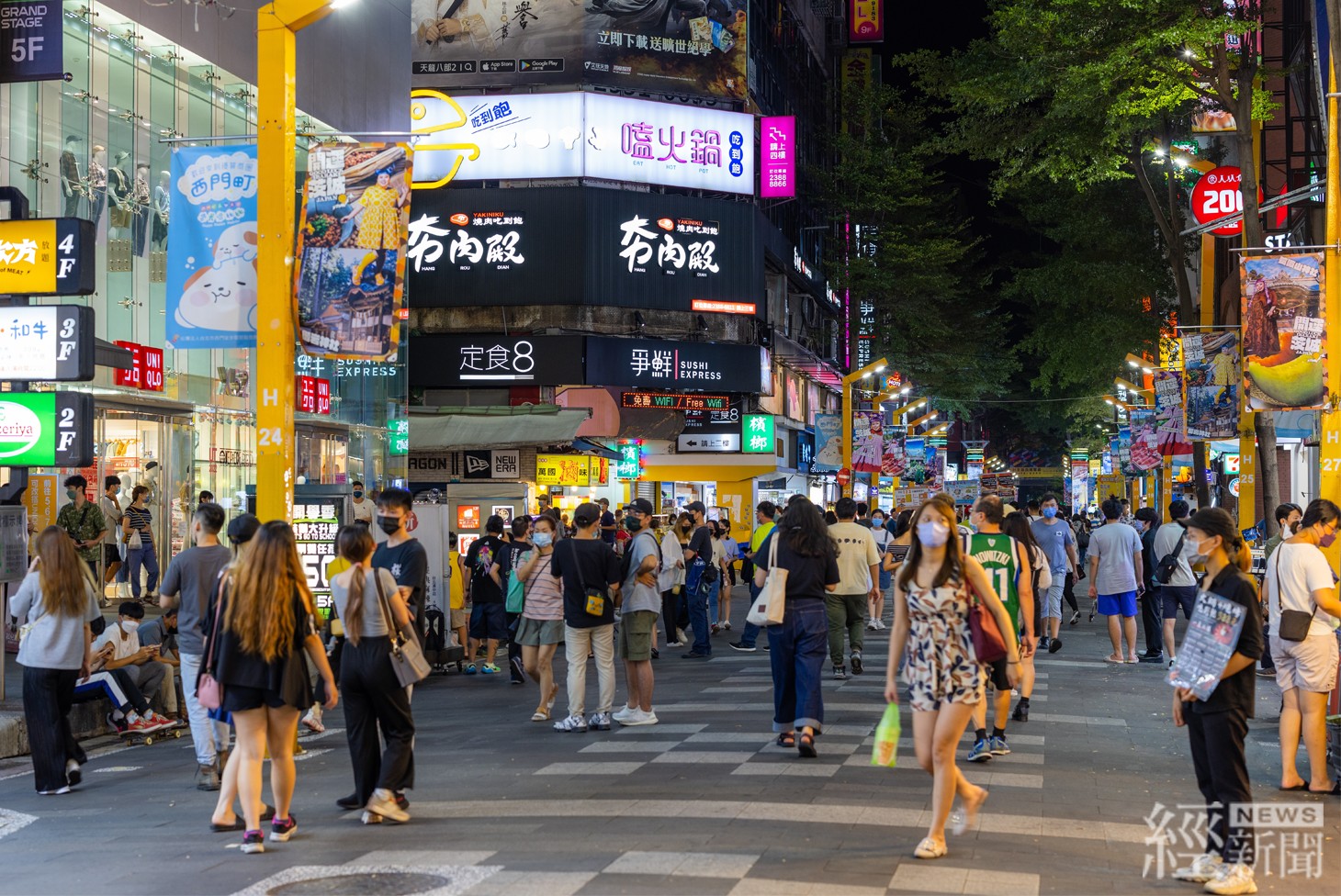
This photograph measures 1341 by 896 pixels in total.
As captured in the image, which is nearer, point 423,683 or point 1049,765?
point 1049,765

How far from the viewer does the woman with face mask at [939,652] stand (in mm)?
7598

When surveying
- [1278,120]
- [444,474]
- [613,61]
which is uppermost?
[613,61]

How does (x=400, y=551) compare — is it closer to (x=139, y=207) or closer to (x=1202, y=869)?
(x=1202, y=869)

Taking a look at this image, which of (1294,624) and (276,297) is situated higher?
(276,297)

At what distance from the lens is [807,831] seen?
325 inches

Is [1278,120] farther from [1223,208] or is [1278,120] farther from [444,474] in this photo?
[444,474]

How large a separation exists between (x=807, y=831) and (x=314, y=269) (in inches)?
229

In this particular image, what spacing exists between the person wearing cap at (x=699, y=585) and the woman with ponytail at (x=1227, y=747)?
1250cm

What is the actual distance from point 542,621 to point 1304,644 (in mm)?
6518

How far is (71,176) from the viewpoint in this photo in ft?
66.7

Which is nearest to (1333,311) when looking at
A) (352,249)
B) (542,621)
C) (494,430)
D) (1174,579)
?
(1174,579)

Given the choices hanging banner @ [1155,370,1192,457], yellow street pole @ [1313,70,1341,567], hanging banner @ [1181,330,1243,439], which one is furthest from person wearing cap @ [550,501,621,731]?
hanging banner @ [1155,370,1192,457]

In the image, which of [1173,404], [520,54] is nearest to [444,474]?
[520,54]

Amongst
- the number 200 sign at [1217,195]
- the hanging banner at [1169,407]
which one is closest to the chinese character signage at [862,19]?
the hanging banner at [1169,407]
